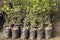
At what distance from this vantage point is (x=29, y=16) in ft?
13.8

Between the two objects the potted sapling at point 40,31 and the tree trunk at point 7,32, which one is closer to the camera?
the potted sapling at point 40,31

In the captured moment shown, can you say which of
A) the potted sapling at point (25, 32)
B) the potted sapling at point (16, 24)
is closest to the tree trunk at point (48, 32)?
the potted sapling at point (25, 32)

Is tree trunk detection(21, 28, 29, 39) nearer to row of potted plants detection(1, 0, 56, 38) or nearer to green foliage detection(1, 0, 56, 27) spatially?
row of potted plants detection(1, 0, 56, 38)

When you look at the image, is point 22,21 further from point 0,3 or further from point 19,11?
point 0,3

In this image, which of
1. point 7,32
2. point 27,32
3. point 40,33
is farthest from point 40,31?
point 7,32

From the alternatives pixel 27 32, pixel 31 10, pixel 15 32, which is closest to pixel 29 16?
pixel 31 10

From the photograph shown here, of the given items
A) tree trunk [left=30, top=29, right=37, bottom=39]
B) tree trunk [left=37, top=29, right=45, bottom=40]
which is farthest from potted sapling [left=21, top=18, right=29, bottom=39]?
tree trunk [left=37, top=29, right=45, bottom=40]

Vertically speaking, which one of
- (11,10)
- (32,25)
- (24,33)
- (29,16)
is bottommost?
(24,33)

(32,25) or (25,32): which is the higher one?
(32,25)

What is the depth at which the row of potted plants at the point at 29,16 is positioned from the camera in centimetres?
413

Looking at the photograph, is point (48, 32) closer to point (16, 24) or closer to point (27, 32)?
point (27, 32)

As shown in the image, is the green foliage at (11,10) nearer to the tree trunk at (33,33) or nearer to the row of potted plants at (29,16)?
the row of potted plants at (29,16)

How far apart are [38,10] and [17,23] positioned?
0.59m

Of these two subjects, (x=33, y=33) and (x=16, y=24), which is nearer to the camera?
(x=33, y=33)
